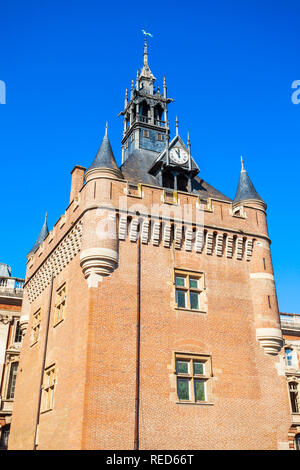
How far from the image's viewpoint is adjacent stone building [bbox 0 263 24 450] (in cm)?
3406

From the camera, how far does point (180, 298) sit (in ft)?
73.9

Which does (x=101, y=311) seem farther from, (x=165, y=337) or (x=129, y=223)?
(x=129, y=223)

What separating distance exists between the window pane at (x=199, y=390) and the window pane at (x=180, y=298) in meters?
3.53

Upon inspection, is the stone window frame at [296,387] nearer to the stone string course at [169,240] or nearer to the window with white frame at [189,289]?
the stone string course at [169,240]

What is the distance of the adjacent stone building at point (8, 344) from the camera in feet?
112

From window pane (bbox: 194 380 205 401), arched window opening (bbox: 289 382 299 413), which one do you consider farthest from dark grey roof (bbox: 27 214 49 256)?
arched window opening (bbox: 289 382 299 413)

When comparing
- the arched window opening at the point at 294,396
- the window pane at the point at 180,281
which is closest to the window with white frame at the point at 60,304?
the window pane at the point at 180,281

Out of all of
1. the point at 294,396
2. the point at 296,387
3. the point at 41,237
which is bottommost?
the point at 294,396

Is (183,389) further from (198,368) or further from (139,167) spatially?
(139,167)

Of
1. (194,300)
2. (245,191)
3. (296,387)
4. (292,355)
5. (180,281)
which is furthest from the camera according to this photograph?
(292,355)

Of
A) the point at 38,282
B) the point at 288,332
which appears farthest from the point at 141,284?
the point at 288,332

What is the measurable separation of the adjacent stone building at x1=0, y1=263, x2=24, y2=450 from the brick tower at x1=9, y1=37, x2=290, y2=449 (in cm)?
767

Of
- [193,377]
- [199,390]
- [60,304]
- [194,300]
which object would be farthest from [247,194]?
[60,304]

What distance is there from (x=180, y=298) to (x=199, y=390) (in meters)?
4.25
